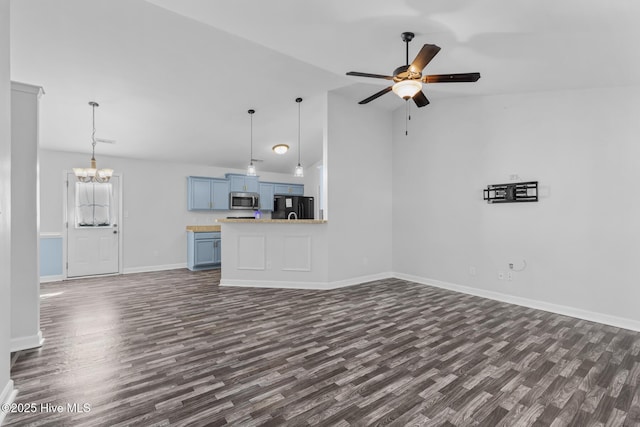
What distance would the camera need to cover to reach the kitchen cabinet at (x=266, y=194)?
791cm

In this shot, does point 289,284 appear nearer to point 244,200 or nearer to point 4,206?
point 244,200

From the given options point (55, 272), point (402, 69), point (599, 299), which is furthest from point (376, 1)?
point (55, 272)

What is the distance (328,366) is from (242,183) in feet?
19.6

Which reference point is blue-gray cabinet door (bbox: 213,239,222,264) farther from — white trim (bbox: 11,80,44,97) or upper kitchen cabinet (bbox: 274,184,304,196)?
white trim (bbox: 11,80,44,97)

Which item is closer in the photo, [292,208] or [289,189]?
[292,208]

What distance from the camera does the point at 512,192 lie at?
4.05m

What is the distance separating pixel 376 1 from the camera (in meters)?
2.49

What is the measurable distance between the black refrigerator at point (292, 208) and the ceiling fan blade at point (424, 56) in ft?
11.0

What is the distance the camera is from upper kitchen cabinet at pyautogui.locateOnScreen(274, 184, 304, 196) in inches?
321

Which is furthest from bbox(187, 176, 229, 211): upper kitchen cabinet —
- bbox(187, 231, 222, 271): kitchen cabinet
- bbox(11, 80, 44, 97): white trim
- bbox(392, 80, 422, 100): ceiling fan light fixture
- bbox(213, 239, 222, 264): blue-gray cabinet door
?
bbox(392, 80, 422, 100): ceiling fan light fixture

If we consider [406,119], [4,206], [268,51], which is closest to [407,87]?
[268,51]

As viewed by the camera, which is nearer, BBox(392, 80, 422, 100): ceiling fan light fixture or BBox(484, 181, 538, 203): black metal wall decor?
BBox(392, 80, 422, 100): ceiling fan light fixture

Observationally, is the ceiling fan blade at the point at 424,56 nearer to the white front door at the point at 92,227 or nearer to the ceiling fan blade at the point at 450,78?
the ceiling fan blade at the point at 450,78

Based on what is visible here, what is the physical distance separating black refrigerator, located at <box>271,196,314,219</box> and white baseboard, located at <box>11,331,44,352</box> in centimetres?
359
